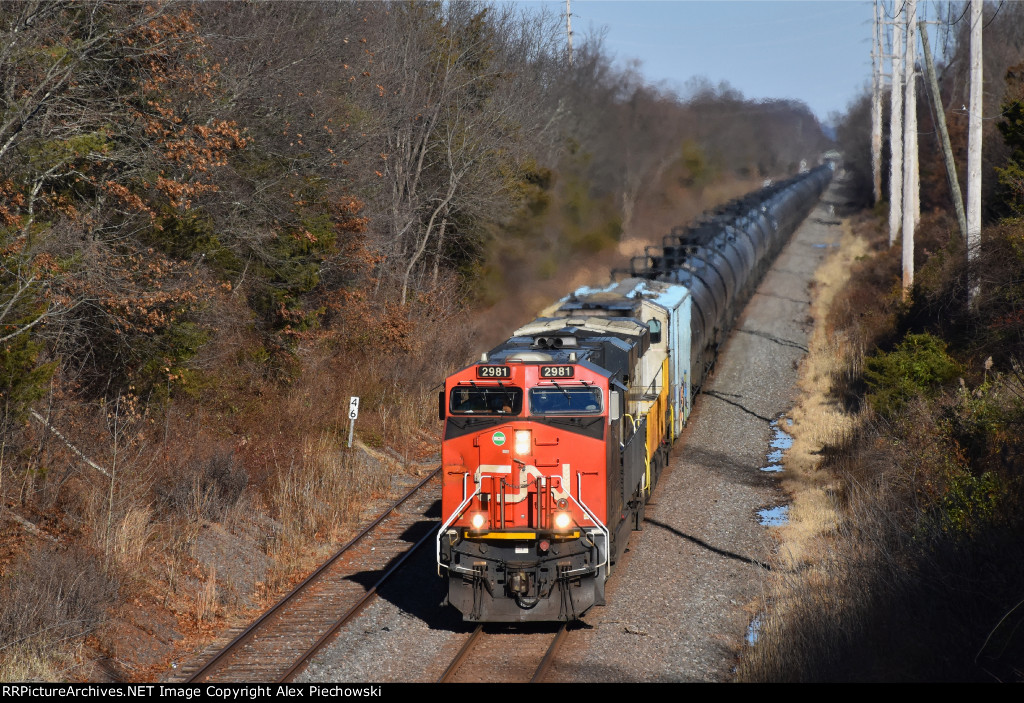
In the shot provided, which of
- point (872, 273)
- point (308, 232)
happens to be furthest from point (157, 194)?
point (872, 273)

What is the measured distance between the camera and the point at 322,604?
13109 mm

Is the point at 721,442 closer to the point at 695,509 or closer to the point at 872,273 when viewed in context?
the point at 695,509

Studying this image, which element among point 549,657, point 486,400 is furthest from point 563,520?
point 486,400

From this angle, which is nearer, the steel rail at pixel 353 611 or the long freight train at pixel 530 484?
the steel rail at pixel 353 611

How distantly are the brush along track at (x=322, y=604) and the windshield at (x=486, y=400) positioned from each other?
10.7 ft

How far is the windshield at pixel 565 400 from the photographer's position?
37.8 ft

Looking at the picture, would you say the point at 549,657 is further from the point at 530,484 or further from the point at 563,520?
the point at 530,484

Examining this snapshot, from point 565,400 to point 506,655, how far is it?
3.09 meters

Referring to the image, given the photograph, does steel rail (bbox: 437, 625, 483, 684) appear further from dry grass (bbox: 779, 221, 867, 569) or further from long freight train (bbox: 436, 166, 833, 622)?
dry grass (bbox: 779, 221, 867, 569)

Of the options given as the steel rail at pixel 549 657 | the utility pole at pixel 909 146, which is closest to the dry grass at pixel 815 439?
the utility pole at pixel 909 146

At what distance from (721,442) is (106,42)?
14521mm

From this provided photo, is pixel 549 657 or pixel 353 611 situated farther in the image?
A: pixel 353 611

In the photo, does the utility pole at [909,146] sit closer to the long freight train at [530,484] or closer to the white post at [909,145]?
the white post at [909,145]

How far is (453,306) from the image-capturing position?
99.9ft
